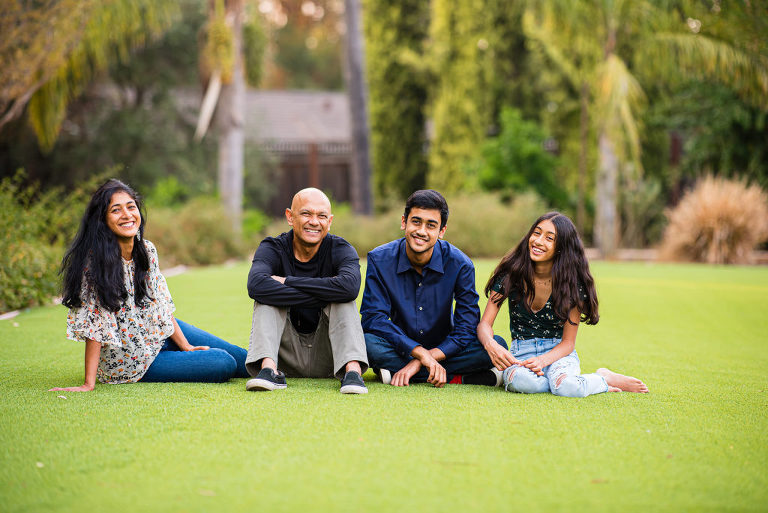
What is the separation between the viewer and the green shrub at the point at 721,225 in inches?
630

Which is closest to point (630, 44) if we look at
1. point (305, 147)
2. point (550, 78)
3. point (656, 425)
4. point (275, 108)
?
point (550, 78)

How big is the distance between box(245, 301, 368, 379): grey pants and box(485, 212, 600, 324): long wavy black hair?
35.3 inches

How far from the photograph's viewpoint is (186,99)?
2242cm

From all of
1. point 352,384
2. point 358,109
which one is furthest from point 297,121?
point 352,384

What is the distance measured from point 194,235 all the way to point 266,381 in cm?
1150

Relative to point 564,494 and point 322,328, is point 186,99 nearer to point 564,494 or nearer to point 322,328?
point 322,328

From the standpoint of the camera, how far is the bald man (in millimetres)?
4516

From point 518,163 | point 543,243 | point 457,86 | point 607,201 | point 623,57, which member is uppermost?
point 623,57

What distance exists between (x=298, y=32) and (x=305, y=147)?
13.1m

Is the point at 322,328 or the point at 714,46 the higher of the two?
the point at 714,46

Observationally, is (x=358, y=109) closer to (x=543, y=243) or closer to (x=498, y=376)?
(x=543, y=243)

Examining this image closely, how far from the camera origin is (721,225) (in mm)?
16188

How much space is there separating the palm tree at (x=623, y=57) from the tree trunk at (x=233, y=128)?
681 centimetres

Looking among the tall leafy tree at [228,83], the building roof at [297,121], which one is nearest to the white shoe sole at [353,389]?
the tall leafy tree at [228,83]
